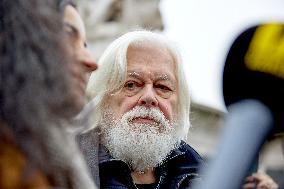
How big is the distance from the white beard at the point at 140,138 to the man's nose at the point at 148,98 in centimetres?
2

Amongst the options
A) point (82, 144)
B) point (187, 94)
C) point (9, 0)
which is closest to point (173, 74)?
point (187, 94)

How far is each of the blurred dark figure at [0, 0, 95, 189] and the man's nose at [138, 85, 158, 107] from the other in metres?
1.85

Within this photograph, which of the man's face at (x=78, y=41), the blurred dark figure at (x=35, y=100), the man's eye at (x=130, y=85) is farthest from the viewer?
the man's eye at (x=130, y=85)

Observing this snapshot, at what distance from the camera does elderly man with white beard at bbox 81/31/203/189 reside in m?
3.46

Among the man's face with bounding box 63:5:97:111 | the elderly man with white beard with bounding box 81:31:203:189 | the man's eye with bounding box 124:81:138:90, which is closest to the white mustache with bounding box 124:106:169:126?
the elderly man with white beard with bounding box 81:31:203:189

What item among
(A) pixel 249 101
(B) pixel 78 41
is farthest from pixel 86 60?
(A) pixel 249 101

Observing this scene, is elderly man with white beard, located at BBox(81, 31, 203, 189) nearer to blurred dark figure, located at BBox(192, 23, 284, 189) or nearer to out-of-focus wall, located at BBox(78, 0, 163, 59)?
blurred dark figure, located at BBox(192, 23, 284, 189)

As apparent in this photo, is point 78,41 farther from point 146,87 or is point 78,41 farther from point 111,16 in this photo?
point 111,16

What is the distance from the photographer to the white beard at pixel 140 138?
355 cm

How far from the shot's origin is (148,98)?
3.64 metres

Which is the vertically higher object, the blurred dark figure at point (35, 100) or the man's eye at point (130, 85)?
the blurred dark figure at point (35, 100)

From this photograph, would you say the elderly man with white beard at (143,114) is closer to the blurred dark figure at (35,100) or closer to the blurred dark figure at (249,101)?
the blurred dark figure at (35,100)

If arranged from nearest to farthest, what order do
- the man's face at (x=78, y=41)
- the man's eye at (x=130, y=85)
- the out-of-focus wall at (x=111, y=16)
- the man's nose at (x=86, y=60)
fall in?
the man's face at (x=78, y=41) < the man's nose at (x=86, y=60) < the man's eye at (x=130, y=85) < the out-of-focus wall at (x=111, y=16)

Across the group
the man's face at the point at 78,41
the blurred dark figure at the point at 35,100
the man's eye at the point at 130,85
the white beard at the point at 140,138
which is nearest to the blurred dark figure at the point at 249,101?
the blurred dark figure at the point at 35,100
